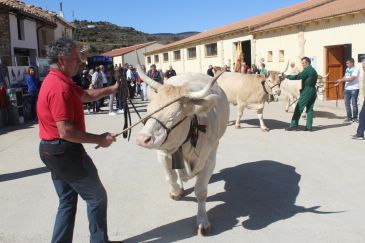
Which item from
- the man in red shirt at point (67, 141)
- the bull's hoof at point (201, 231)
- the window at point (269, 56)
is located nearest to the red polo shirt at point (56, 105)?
the man in red shirt at point (67, 141)

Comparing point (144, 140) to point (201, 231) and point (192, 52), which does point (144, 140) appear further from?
point (192, 52)

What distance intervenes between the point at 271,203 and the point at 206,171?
119cm

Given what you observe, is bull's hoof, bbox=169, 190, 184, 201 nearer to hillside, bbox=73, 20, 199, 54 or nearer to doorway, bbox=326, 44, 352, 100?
doorway, bbox=326, 44, 352, 100

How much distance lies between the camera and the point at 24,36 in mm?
25500

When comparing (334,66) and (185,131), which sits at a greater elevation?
(334,66)

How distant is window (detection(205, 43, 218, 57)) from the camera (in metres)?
31.8

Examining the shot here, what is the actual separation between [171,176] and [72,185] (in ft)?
5.59

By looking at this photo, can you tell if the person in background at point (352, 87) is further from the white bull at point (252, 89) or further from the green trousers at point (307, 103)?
the white bull at point (252, 89)

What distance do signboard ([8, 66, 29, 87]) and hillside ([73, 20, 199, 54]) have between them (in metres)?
61.0

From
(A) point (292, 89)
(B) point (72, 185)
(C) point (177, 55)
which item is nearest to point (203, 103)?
(B) point (72, 185)

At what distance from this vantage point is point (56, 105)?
135 inches

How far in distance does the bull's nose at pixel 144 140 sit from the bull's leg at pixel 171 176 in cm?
111

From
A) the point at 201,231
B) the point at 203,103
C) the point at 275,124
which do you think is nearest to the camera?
the point at 203,103

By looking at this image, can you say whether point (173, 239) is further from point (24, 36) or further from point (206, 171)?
point (24, 36)
